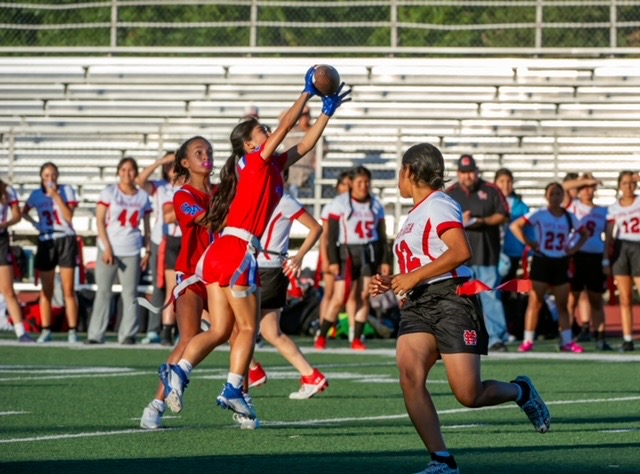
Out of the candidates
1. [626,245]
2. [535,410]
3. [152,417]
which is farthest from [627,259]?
[535,410]

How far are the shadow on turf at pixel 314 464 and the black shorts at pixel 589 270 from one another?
10.1 meters

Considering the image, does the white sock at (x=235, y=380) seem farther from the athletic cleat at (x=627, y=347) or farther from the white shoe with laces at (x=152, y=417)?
the athletic cleat at (x=627, y=347)

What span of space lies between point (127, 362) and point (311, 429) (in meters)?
5.67

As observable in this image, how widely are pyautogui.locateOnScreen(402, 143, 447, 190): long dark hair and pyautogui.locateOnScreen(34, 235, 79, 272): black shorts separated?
10715 millimetres

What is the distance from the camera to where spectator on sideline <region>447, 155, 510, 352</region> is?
15758 mm

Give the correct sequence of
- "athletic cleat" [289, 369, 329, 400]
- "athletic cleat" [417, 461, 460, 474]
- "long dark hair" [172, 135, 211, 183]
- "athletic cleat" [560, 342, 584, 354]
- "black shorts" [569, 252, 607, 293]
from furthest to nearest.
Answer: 1. "black shorts" [569, 252, 607, 293]
2. "athletic cleat" [560, 342, 584, 354]
3. "athletic cleat" [289, 369, 329, 400]
4. "long dark hair" [172, 135, 211, 183]
5. "athletic cleat" [417, 461, 460, 474]

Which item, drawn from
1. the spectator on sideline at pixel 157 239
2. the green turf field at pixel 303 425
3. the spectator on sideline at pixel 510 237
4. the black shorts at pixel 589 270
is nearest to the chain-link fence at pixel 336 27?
the spectator on sideline at pixel 510 237

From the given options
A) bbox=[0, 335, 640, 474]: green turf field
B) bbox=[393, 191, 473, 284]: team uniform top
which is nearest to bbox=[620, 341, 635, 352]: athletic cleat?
bbox=[0, 335, 640, 474]: green turf field

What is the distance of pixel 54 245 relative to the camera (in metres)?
16.6

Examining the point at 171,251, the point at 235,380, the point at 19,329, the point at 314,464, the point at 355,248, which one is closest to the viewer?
the point at 314,464

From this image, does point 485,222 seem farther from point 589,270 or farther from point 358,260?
point 589,270

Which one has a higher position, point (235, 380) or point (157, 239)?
point (157, 239)

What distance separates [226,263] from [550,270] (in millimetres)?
8653

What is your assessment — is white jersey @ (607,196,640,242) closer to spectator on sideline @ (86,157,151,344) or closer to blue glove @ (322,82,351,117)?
spectator on sideline @ (86,157,151,344)
